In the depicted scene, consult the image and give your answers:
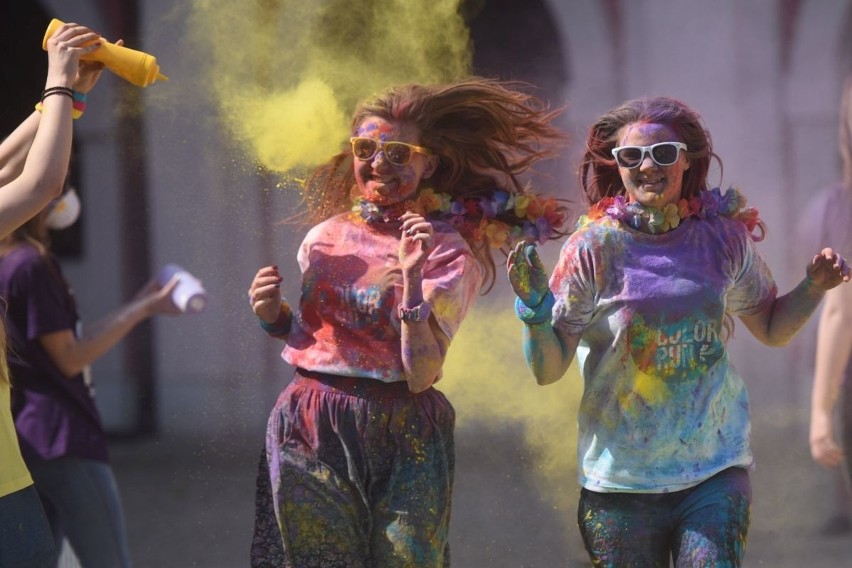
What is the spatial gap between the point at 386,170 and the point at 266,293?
1.56ft

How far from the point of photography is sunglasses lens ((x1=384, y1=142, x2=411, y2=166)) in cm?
408

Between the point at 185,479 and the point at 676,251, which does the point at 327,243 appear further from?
the point at 185,479

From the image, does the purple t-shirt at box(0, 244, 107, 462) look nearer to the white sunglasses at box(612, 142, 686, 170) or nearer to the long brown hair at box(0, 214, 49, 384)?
the long brown hair at box(0, 214, 49, 384)

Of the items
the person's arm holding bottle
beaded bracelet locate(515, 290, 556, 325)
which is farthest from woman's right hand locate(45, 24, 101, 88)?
beaded bracelet locate(515, 290, 556, 325)

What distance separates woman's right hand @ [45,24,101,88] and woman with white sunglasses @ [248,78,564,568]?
0.93 meters

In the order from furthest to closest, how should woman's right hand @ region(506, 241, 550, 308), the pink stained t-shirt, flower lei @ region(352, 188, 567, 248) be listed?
flower lei @ region(352, 188, 567, 248) < the pink stained t-shirt < woman's right hand @ region(506, 241, 550, 308)

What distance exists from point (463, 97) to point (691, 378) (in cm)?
107

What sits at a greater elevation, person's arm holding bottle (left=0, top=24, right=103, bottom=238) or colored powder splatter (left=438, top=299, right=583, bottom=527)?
person's arm holding bottle (left=0, top=24, right=103, bottom=238)

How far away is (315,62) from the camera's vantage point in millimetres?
4973

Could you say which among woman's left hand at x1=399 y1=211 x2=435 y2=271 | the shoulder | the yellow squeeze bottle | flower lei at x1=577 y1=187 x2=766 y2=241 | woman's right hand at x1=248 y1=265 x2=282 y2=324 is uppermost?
the yellow squeeze bottle

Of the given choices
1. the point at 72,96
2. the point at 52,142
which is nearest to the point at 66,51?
the point at 72,96

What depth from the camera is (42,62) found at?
6117mm

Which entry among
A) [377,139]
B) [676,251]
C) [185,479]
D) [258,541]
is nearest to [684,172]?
[676,251]

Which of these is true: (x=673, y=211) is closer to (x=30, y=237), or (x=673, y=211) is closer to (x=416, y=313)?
(x=416, y=313)
